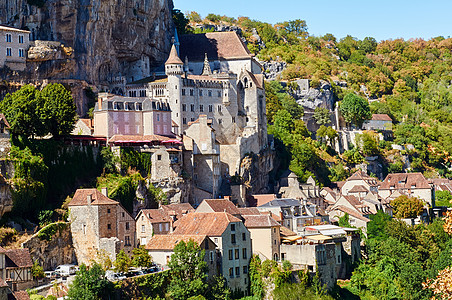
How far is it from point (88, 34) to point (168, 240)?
111 feet

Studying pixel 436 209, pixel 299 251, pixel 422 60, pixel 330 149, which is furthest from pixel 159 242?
pixel 422 60

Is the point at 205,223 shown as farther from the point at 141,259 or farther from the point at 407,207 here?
the point at 407,207

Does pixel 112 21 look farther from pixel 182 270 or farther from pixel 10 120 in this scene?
pixel 182 270

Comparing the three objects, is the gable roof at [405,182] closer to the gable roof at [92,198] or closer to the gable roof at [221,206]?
the gable roof at [221,206]

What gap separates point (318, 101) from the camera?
142 meters

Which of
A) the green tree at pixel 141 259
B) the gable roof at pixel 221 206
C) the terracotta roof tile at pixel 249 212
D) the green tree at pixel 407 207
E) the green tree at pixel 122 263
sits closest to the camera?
the green tree at pixel 122 263

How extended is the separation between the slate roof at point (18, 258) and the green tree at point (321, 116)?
78910mm

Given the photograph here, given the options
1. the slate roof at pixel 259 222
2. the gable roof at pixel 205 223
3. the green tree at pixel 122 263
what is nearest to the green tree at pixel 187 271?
the green tree at pixel 122 263

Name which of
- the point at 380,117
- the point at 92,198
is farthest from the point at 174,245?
the point at 380,117

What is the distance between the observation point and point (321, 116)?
442 ft

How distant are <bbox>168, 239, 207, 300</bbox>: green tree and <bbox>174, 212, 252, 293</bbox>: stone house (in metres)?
3.80

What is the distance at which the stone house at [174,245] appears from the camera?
6638 centimetres

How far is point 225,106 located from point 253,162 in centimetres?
807

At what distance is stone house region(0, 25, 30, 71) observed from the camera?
278ft
